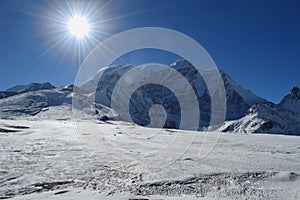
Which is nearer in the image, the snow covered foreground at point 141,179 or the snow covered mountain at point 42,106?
the snow covered foreground at point 141,179

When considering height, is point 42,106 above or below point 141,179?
above

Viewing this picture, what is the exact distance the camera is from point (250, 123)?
135875mm

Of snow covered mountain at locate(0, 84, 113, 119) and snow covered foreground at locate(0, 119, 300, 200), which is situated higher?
snow covered mountain at locate(0, 84, 113, 119)

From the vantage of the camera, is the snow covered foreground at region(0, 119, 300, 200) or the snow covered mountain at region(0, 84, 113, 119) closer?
the snow covered foreground at region(0, 119, 300, 200)

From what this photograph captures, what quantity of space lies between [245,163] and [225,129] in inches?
5611

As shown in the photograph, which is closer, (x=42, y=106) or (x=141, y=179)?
(x=141, y=179)

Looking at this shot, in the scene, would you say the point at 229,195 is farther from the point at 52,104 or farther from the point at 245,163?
the point at 52,104

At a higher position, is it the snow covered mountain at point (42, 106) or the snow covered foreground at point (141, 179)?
the snow covered mountain at point (42, 106)

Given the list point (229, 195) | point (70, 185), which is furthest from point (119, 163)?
point (229, 195)

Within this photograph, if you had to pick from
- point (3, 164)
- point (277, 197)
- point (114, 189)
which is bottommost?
point (277, 197)

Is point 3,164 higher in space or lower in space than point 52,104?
lower

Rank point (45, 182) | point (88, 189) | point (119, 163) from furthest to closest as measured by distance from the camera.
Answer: point (119, 163)
point (45, 182)
point (88, 189)

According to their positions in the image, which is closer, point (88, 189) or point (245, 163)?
point (88, 189)

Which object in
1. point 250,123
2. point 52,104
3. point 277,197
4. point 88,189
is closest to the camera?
point 277,197
